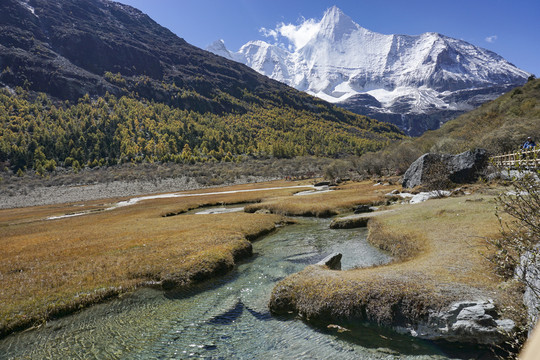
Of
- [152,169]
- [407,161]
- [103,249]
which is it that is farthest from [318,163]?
[103,249]

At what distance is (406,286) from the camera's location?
1316cm

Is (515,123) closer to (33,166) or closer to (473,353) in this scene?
(473,353)

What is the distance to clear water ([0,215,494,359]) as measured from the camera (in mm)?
11656

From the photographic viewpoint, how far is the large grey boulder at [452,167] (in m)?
45.2

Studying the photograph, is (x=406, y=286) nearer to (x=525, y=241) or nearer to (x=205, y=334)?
(x=525, y=241)

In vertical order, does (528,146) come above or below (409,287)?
above

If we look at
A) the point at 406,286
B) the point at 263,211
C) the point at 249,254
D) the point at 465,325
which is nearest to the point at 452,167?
the point at 263,211

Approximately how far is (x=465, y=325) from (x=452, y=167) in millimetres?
44633

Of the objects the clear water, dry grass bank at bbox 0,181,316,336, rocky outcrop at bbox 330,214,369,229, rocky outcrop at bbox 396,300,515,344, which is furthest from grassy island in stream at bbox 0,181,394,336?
rocky outcrop at bbox 396,300,515,344

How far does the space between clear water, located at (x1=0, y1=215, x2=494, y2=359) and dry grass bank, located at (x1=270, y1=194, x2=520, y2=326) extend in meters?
0.84

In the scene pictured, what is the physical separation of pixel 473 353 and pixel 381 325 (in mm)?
3328

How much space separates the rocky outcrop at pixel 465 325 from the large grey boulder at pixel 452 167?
129 ft

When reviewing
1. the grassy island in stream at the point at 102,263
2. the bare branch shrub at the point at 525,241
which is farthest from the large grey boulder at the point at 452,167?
the bare branch shrub at the point at 525,241

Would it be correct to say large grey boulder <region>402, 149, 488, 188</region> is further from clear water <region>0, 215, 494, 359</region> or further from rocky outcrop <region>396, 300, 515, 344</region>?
clear water <region>0, 215, 494, 359</region>
